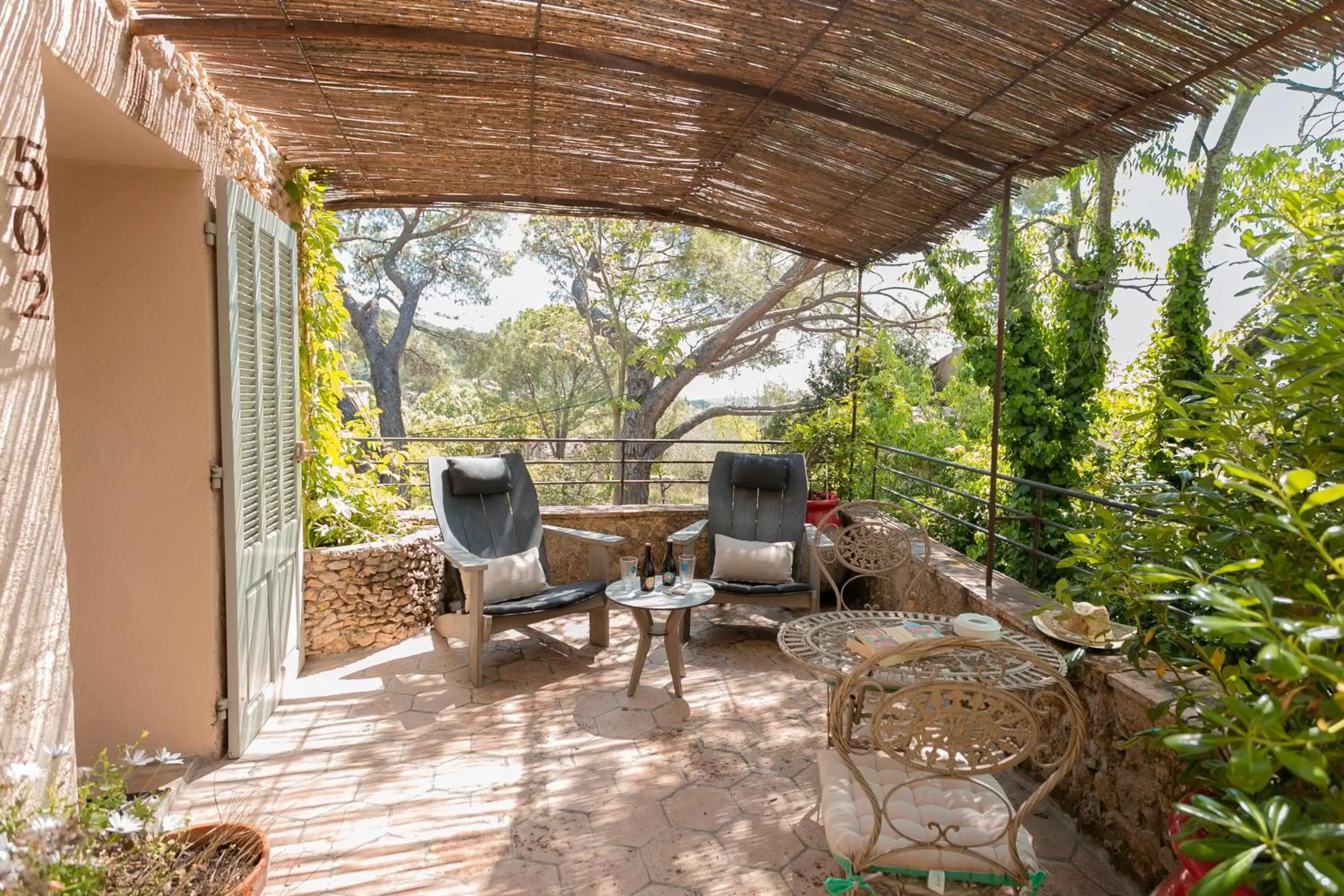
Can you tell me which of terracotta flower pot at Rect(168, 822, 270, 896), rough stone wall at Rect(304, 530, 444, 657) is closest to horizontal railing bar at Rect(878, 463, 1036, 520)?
rough stone wall at Rect(304, 530, 444, 657)

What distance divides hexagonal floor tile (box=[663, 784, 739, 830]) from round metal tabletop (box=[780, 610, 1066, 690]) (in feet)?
2.11

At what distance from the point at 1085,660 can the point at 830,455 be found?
3.02 meters

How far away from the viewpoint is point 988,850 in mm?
1646

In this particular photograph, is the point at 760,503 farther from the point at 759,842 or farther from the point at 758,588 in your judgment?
the point at 759,842

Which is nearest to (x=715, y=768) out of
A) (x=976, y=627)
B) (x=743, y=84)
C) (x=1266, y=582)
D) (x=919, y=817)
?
(x=976, y=627)

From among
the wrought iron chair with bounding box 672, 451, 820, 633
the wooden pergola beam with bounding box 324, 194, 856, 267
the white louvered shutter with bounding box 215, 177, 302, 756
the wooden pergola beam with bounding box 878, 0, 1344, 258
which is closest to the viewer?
the wooden pergola beam with bounding box 878, 0, 1344, 258

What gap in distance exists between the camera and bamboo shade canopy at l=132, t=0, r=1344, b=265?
88.6 inches

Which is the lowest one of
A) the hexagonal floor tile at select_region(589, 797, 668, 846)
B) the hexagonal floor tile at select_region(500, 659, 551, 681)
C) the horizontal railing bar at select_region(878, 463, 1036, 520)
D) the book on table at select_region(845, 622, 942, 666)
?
the hexagonal floor tile at select_region(589, 797, 668, 846)

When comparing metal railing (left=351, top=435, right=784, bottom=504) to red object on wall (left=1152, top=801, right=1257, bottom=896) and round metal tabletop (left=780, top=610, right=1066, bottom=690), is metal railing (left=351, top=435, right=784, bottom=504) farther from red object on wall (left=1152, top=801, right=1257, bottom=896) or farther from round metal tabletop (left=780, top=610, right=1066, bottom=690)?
red object on wall (left=1152, top=801, right=1257, bottom=896)

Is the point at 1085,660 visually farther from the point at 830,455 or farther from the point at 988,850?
the point at 830,455

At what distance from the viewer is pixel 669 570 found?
12.4 ft

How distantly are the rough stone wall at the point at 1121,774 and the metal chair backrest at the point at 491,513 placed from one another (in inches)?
106

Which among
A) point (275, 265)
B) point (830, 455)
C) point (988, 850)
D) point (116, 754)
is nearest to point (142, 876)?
point (116, 754)

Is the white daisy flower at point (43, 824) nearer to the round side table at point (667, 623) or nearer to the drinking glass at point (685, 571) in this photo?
the round side table at point (667, 623)
